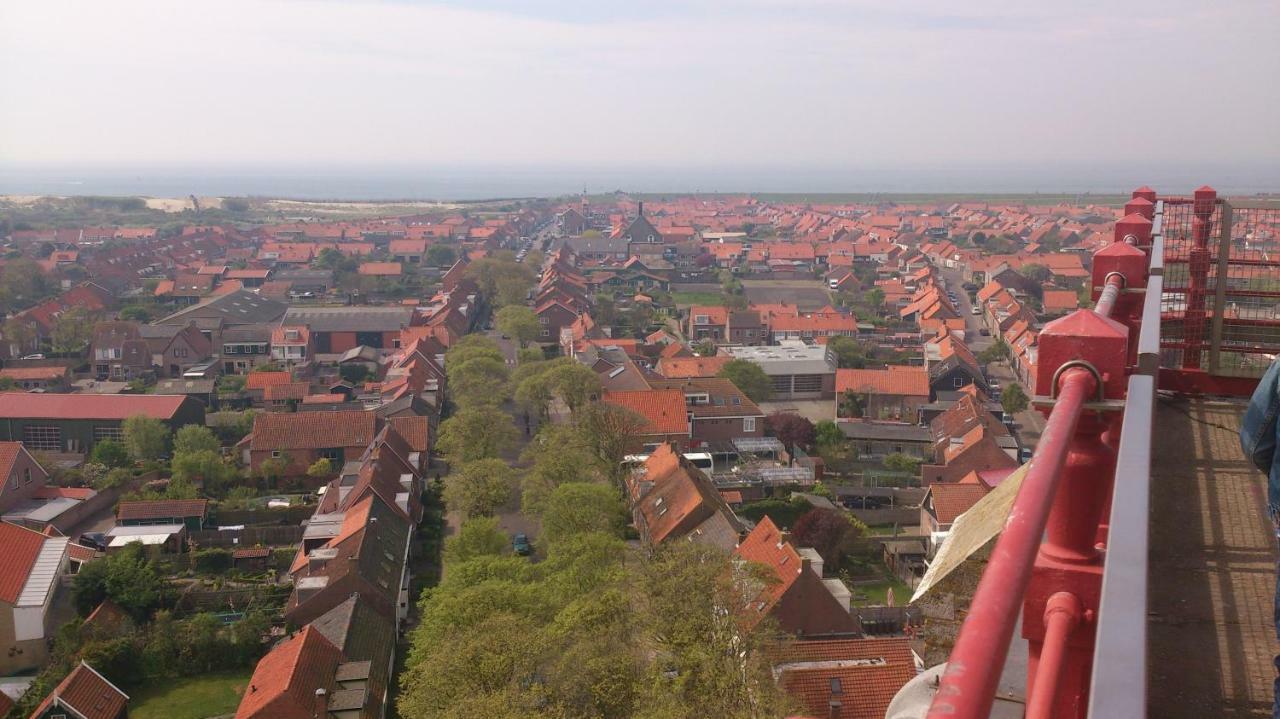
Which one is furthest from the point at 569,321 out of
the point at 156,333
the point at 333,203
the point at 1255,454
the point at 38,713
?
the point at 333,203

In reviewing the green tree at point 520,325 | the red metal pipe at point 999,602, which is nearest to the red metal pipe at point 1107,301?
the red metal pipe at point 999,602

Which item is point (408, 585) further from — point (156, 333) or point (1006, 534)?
point (156, 333)

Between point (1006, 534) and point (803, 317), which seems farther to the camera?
point (803, 317)

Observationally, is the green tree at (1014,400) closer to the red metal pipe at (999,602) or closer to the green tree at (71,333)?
the red metal pipe at (999,602)

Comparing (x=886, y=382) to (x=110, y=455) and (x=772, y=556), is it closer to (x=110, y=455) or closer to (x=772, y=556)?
(x=772, y=556)

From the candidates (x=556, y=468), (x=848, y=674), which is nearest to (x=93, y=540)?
(x=556, y=468)

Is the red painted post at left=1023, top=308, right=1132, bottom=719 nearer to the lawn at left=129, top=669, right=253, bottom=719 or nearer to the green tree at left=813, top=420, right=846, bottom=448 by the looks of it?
the lawn at left=129, top=669, right=253, bottom=719
